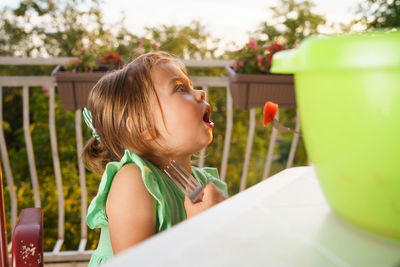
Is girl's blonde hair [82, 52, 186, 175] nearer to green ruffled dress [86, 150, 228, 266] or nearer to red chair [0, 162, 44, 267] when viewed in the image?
green ruffled dress [86, 150, 228, 266]

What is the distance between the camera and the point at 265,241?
38 cm

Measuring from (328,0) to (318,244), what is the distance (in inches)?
108

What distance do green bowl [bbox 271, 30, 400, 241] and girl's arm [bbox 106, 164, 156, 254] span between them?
2.24 feet

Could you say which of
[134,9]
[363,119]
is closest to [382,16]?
[134,9]

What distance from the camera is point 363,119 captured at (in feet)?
1.21

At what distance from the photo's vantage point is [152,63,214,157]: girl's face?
4.13 feet

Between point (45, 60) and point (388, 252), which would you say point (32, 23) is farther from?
point (388, 252)

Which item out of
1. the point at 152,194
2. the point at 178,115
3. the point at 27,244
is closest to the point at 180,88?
the point at 178,115

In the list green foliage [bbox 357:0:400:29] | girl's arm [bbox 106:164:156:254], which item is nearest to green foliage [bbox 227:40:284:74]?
green foliage [bbox 357:0:400:29]

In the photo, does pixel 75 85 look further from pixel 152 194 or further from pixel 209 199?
pixel 209 199

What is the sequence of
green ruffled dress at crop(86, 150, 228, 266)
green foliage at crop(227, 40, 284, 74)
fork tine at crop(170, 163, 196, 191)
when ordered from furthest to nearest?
green foliage at crop(227, 40, 284, 74) < green ruffled dress at crop(86, 150, 228, 266) < fork tine at crop(170, 163, 196, 191)

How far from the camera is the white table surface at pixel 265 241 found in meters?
0.35

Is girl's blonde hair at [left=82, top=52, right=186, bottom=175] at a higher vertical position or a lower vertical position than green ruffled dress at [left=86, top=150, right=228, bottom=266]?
higher

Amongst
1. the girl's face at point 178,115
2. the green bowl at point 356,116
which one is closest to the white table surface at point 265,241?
the green bowl at point 356,116
